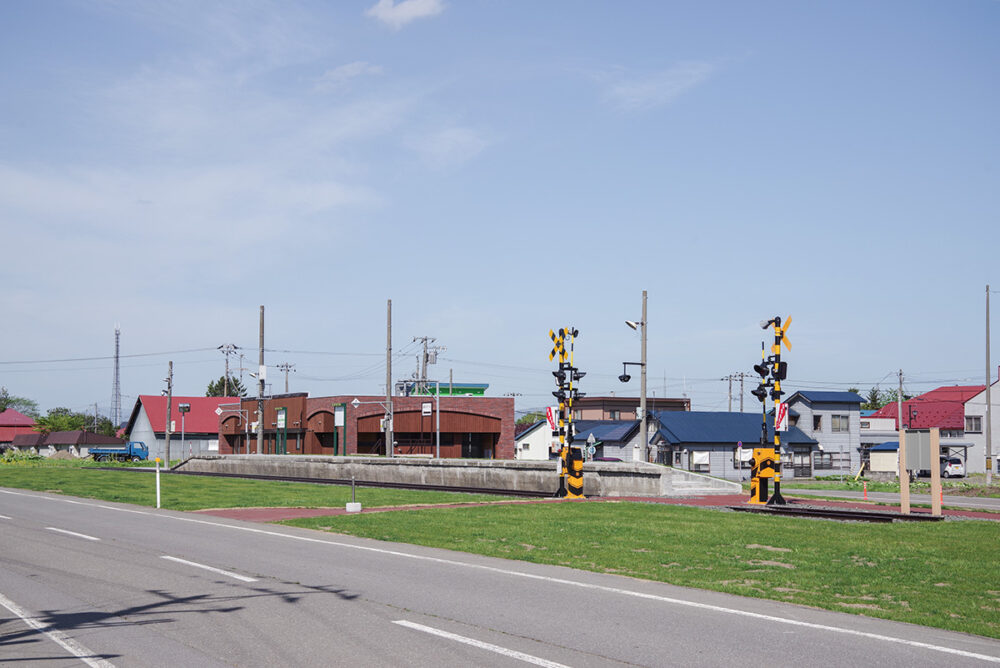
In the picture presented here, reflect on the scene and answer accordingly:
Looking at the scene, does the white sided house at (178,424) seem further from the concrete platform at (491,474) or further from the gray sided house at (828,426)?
the gray sided house at (828,426)

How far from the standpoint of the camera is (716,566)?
1420 cm

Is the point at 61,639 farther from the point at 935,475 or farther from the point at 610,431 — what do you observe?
the point at 610,431

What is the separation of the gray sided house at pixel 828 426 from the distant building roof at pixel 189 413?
5766 centimetres

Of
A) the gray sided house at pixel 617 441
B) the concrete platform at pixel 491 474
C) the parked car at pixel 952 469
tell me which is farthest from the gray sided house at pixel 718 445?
the concrete platform at pixel 491 474

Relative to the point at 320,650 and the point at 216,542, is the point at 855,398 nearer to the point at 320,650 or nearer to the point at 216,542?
the point at 216,542

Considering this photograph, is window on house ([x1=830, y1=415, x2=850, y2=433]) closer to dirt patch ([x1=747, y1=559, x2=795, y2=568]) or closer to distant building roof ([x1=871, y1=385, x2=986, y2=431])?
distant building roof ([x1=871, y1=385, x2=986, y2=431])

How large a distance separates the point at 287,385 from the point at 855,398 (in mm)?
76872

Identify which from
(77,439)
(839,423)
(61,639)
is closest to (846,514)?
(61,639)

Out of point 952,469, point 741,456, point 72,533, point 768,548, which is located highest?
point 768,548

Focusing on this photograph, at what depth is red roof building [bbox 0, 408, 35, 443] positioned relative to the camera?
437ft

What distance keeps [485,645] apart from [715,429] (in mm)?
60091

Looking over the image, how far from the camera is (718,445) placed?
65188 mm

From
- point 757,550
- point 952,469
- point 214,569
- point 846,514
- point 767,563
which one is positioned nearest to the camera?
point 214,569

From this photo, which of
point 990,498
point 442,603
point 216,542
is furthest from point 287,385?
point 442,603
